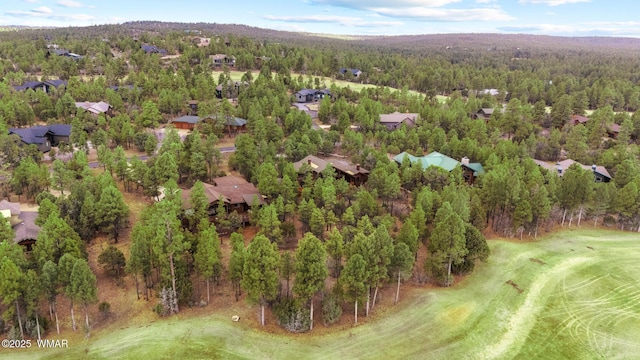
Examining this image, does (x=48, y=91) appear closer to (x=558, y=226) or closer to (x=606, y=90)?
(x=558, y=226)

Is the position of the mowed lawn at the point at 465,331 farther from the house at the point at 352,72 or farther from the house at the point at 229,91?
the house at the point at 352,72

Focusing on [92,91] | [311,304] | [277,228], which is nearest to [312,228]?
[277,228]

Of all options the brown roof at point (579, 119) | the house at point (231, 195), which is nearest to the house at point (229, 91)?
the house at point (231, 195)

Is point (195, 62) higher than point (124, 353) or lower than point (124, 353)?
higher

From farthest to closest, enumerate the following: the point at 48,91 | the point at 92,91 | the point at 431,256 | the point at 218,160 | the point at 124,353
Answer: the point at 48,91
the point at 92,91
the point at 218,160
the point at 431,256
the point at 124,353

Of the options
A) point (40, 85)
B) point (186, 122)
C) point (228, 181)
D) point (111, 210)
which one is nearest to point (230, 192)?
point (228, 181)

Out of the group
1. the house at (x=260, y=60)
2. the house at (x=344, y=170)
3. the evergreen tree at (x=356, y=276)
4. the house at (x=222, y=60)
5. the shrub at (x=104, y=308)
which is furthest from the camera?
the house at (x=260, y=60)
